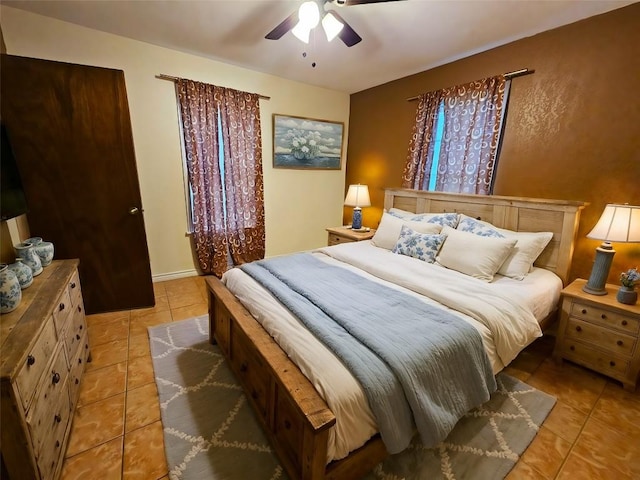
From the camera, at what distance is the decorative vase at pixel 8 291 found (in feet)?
4.09

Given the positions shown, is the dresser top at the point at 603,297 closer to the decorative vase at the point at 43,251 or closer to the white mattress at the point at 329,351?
the white mattress at the point at 329,351

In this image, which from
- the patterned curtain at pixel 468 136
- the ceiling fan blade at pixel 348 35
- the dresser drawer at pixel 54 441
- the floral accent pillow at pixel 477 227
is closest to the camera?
the dresser drawer at pixel 54 441

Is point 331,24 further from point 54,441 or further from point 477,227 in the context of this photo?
point 54,441

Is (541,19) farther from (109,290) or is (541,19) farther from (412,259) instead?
(109,290)

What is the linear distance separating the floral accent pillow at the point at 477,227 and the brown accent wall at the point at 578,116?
1.52ft

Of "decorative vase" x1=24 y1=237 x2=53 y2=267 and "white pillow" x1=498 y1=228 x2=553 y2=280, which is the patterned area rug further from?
"decorative vase" x1=24 y1=237 x2=53 y2=267

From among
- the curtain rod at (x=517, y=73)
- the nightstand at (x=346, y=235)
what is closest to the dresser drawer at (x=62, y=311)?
the nightstand at (x=346, y=235)

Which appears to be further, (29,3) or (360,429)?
(29,3)

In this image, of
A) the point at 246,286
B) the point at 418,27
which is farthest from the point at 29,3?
the point at 418,27

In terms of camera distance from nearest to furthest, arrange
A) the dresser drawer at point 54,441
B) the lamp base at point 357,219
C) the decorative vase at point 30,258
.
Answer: the dresser drawer at point 54,441 < the decorative vase at point 30,258 < the lamp base at point 357,219

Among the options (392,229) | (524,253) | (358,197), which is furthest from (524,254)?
(358,197)

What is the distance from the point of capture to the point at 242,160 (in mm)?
3564

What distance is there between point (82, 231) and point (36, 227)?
30 cm

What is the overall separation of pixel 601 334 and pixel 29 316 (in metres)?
3.28
